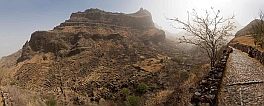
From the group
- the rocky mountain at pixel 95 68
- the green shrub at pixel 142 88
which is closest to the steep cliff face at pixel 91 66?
the rocky mountain at pixel 95 68

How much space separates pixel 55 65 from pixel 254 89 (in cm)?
4634

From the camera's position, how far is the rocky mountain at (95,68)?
30641 millimetres

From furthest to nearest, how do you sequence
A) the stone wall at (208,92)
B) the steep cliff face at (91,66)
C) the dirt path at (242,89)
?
the steep cliff face at (91,66)
the stone wall at (208,92)
the dirt path at (242,89)

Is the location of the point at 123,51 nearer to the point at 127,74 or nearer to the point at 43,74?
the point at 127,74

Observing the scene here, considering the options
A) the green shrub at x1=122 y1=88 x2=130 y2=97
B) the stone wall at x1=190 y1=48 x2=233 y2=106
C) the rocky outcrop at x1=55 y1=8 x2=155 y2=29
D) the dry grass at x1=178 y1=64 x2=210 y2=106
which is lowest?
the green shrub at x1=122 y1=88 x2=130 y2=97

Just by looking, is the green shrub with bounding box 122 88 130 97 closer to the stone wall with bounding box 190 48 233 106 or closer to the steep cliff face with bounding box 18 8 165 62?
the stone wall with bounding box 190 48 233 106

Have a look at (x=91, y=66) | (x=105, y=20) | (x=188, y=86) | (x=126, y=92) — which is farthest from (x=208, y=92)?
(x=105, y=20)

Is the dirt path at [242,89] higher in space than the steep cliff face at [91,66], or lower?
higher

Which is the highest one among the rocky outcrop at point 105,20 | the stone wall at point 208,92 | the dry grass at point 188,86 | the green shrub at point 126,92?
the rocky outcrop at point 105,20

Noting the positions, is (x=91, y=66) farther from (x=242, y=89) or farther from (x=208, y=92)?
(x=242, y=89)

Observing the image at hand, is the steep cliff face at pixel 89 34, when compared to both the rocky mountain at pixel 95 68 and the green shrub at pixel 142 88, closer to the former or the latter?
the rocky mountain at pixel 95 68

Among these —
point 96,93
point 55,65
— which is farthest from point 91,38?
point 96,93

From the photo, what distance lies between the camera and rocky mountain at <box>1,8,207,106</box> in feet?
101

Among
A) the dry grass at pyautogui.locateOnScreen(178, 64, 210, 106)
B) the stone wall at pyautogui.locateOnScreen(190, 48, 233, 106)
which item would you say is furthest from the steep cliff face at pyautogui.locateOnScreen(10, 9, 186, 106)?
the stone wall at pyautogui.locateOnScreen(190, 48, 233, 106)
